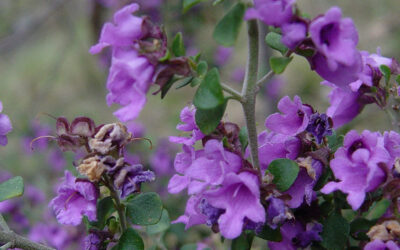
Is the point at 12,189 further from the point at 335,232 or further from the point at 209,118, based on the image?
the point at 335,232

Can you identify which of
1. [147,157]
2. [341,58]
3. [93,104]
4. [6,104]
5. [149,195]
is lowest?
[93,104]

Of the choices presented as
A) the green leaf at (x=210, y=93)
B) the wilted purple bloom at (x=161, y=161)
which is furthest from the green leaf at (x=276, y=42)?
the wilted purple bloom at (x=161, y=161)

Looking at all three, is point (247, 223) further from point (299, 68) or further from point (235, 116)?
point (299, 68)

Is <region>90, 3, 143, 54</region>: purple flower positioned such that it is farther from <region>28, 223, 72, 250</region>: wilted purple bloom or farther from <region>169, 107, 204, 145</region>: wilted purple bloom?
<region>28, 223, 72, 250</region>: wilted purple bloom

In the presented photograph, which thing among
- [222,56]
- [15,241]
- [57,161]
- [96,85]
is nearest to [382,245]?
[15,241]

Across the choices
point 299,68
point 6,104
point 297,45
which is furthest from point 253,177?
point 6,104

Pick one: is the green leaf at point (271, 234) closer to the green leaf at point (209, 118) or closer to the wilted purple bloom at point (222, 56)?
the green leaf at point (209, 118)
